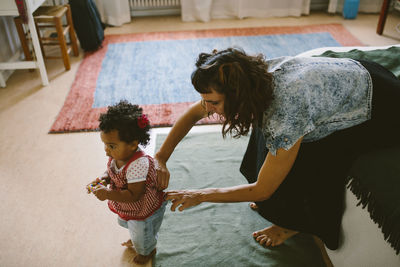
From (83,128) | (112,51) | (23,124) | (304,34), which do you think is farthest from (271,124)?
(304,34)

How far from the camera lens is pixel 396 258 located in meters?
0.96

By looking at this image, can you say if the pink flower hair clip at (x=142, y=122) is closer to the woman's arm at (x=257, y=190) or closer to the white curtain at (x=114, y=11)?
the woman's arm at (x=257, y=190)

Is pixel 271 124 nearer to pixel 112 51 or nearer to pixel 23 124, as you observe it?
pixel 23 124

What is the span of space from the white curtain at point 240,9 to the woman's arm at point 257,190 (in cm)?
297

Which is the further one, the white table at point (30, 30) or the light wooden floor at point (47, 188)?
the white table at point (30, 30)

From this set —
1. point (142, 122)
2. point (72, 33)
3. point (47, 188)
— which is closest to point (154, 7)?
point (72, 33)

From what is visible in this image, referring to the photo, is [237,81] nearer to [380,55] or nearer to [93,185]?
[93,185]

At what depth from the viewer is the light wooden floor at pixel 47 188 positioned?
1.43 meters

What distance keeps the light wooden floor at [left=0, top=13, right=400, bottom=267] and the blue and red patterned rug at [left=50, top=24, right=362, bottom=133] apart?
0.47ft

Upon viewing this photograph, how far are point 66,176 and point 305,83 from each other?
1.32 metres

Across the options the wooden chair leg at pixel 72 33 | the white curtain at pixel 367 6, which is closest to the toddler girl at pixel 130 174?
the wooden chair leg at pixel 72 33

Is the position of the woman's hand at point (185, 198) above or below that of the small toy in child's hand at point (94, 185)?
above

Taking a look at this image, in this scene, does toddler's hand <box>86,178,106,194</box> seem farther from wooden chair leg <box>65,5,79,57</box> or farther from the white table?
wooden chair leg <box>65,5,79,57</box>

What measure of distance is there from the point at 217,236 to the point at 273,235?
229 millimetres
